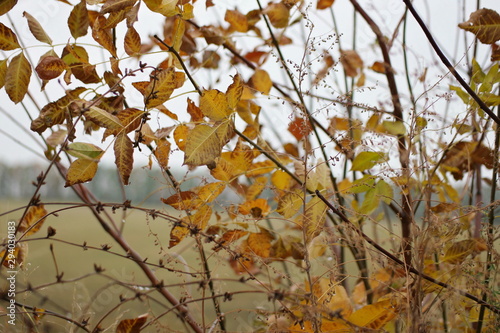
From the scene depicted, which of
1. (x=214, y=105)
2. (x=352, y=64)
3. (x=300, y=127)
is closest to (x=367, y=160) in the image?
(x=300, y=127)

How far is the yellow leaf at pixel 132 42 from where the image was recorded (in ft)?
1.42

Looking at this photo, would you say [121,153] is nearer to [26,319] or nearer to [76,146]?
[76,146]

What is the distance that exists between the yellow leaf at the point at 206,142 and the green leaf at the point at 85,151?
81 millimetres

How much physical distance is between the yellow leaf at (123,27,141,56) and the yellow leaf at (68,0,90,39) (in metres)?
0.05

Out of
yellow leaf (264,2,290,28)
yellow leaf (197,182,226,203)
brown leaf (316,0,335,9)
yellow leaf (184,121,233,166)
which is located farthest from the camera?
brown leaf (316,0,335,9)

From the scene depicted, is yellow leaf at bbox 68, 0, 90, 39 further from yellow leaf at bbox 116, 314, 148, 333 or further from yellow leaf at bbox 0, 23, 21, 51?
yellow leaf at bbox 116, 314, 148, 333

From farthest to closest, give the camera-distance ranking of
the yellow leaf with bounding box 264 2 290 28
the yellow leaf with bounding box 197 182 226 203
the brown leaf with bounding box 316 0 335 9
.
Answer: the brown leaf with bounding box 316 0 335 9 → the yellow leaf with bounding box 264 2 290 28 → the yellow leaf with bounding box 197 182 226 203

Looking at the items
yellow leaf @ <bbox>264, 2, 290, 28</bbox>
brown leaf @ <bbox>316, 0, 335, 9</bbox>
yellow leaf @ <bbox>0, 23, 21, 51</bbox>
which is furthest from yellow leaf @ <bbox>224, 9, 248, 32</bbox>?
yellow leaf @ <bbox>0, 23, 21, 51</bbox>

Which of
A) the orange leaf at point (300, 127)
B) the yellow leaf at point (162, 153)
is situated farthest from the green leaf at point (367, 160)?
the yellow leaf at point (162, 153)

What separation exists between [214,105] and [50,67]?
0.16m

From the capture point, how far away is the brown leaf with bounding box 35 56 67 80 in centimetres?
41

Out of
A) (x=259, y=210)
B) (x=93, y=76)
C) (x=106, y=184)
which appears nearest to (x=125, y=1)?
(x=93, y=76)

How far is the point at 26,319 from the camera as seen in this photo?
1.52 ft

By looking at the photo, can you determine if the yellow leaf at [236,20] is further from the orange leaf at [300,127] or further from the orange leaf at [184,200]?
the orange leaf at [184,200]
